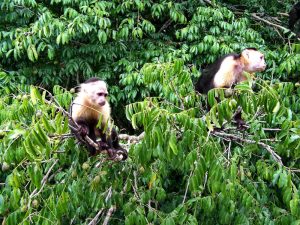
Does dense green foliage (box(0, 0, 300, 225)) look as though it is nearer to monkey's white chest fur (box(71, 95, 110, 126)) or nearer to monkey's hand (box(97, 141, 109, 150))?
monkey's hand (box(97, 141, 109, 150))

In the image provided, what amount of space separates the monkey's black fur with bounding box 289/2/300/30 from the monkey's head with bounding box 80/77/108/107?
11.2 feet

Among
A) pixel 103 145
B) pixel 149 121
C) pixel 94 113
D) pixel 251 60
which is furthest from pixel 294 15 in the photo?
pixel 149 121

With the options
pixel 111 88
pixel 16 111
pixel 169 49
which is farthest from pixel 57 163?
pixel 169 49

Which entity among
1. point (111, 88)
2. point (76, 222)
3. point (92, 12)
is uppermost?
point (92, 12)

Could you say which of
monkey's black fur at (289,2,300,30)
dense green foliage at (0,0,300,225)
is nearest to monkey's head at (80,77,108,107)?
dense green foliage at (0,0,300,225)

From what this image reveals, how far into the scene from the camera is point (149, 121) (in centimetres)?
228

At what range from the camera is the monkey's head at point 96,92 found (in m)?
3.03

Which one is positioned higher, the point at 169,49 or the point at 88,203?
the point at 169,49

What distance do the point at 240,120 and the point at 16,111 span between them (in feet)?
5.51

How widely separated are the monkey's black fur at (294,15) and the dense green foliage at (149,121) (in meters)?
0.19

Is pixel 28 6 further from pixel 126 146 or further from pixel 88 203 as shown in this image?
pixel 88 203

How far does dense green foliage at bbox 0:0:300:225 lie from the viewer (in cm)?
240

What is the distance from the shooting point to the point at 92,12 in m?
4.75

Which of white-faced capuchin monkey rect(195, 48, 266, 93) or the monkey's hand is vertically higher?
white-faced capuchin monkey rect(195, 48, 266, 93)
